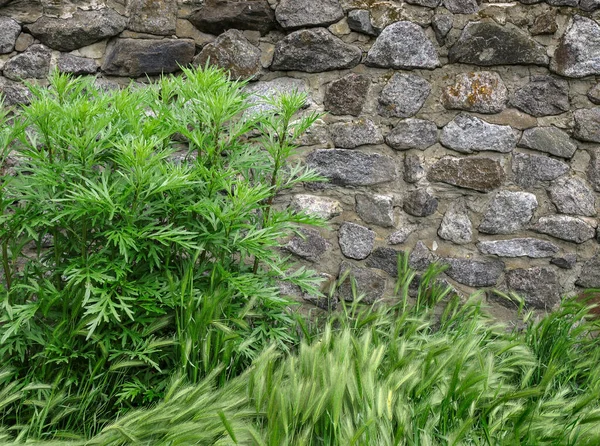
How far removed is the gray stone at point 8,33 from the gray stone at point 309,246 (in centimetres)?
145

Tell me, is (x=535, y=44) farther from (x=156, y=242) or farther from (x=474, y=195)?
(x=156, y=242)

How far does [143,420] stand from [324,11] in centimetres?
189

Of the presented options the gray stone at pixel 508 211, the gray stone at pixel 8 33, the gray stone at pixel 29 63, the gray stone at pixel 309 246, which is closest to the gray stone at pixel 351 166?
the gray stone at pixel 309 246

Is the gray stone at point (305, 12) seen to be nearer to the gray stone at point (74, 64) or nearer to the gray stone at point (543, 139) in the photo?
the gray stone at point (74, 64)

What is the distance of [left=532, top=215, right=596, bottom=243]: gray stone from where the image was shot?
3.04m

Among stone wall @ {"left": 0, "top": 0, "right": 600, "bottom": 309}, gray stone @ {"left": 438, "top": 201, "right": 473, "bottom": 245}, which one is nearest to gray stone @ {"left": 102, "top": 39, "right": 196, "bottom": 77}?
stone wall @ {"left": 0, "top": 0, "right": 600, "bottom": 309}

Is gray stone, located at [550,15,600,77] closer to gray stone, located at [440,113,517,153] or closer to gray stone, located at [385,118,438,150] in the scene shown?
gray stone, located at [440,113,517,153]

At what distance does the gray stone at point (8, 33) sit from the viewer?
2.76 metres

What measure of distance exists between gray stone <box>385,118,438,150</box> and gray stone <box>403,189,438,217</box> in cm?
22

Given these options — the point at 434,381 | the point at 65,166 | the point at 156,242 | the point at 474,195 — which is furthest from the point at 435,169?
the point at 65,166

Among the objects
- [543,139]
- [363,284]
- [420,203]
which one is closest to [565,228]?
[543,139]

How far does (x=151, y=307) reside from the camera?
82.7 inches

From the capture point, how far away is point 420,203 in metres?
3.02

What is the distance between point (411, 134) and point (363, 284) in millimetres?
716
